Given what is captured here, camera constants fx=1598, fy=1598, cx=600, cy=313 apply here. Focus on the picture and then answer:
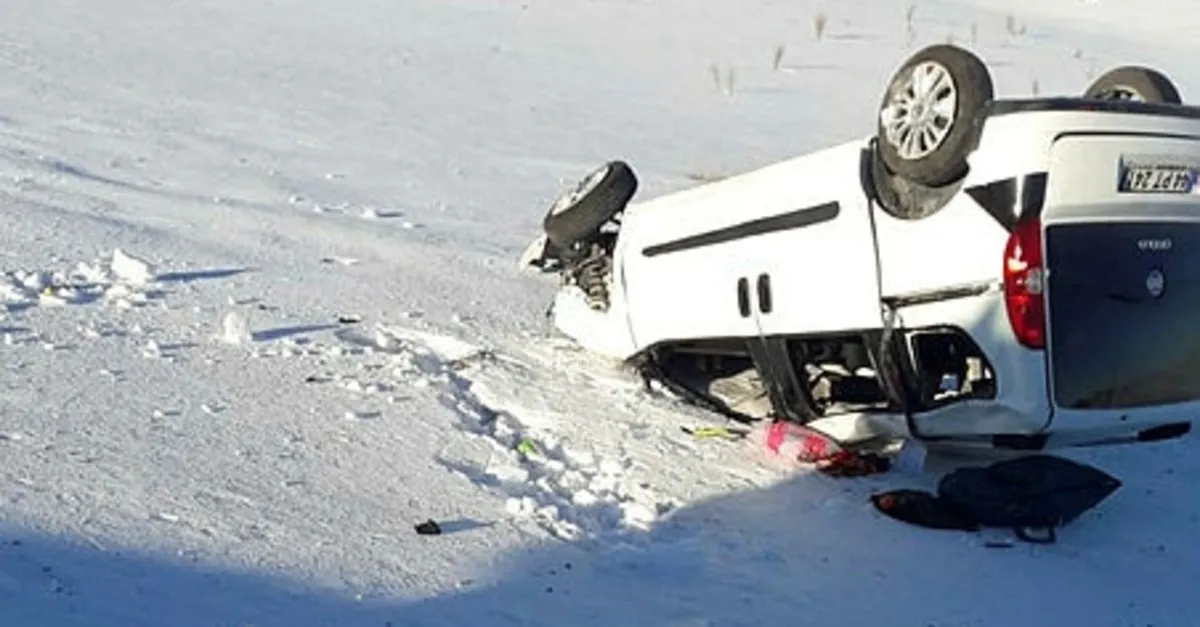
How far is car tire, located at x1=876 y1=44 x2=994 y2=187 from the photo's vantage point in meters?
5.06

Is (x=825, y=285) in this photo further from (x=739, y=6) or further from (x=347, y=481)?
(x=739, y=6)

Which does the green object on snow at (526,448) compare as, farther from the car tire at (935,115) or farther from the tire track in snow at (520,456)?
the car tire at (935,115)

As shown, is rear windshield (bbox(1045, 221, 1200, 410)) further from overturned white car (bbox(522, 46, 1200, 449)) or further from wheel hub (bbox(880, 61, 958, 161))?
wheel hub (bbox(880, 61, 958, 161))

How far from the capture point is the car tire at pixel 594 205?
6.77 m

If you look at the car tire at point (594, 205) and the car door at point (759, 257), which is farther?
the car tire at point (594, 205)

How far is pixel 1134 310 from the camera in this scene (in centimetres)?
507

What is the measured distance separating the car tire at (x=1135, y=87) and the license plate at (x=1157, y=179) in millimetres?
895

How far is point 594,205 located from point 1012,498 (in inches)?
91.3

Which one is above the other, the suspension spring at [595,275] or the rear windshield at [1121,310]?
the rear windshield at [1121,310]

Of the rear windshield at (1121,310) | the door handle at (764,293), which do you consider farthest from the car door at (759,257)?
the rear windshield at (1121,310)

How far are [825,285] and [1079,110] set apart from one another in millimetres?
1045

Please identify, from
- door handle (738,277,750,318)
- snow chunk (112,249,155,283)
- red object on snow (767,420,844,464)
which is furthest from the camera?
snow chunk (112,249,155,283)

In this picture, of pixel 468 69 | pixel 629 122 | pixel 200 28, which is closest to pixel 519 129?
pixel 629 122

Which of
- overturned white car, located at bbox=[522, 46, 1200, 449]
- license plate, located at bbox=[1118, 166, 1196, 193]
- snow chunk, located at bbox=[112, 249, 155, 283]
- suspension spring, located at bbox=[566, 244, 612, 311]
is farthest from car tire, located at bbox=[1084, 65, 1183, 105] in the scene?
snow chunk, located at bbox=[112, 249, 155, 283]
